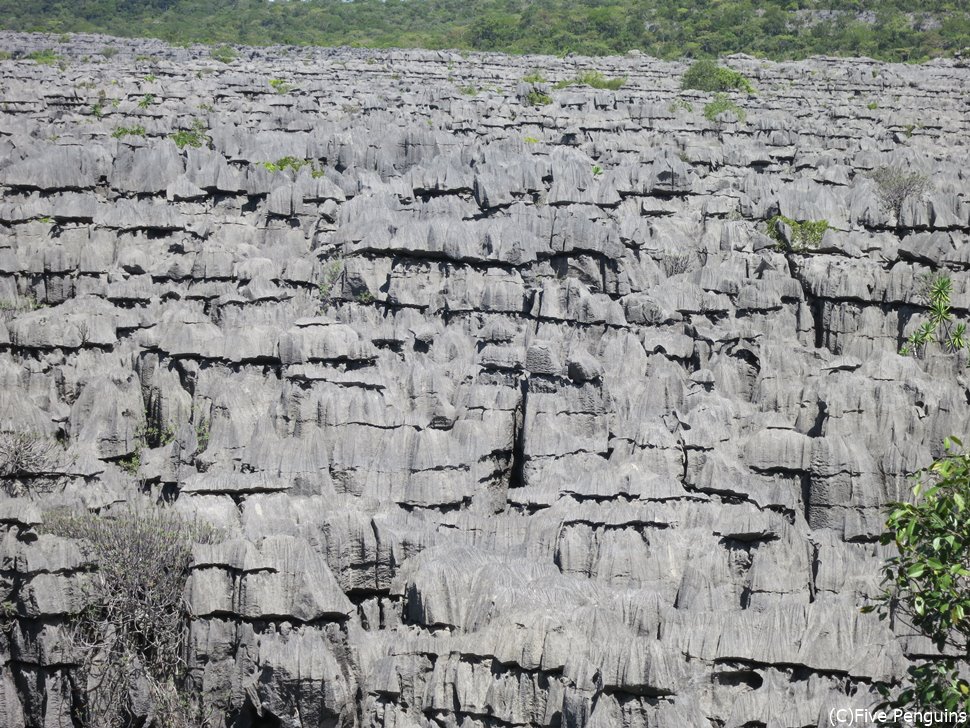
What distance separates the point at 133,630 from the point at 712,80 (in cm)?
5034

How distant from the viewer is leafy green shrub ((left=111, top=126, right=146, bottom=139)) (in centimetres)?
4849

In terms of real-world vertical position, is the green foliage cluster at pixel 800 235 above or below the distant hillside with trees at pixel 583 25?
below

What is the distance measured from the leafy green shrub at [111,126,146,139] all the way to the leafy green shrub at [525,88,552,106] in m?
19.0

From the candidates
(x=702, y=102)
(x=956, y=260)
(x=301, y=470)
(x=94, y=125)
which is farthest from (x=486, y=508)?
(x=702, y=102)

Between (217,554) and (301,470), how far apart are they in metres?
4.10

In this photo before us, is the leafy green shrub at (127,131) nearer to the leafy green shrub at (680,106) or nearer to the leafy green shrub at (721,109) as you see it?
the leafy green shrub at (680,106)

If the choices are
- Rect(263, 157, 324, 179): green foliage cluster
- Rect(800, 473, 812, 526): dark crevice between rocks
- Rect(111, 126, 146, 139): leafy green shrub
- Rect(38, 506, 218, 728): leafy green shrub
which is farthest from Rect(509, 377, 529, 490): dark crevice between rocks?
Rect(111, 126, 146, 139): leafy green shrub

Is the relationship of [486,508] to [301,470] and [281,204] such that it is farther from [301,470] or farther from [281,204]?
[281,204]

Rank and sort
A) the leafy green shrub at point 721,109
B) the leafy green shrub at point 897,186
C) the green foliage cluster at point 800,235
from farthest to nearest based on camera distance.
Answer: the leafy green shrub at point 721,109
the leafy green shrub at point 897,186
the green foliage cluster at point 800,235

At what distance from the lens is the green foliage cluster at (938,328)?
3444 centimetres

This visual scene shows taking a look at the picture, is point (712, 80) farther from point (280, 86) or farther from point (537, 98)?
point (280, 86)

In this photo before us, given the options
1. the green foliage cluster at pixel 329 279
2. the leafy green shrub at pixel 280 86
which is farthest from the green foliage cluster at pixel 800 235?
the leafy green shrub at pixel 280 86

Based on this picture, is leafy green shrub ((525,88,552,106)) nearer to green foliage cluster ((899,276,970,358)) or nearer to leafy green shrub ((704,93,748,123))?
leafy green shrub ((704,93,748,123))

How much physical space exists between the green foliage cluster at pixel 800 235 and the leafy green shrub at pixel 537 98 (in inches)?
868
